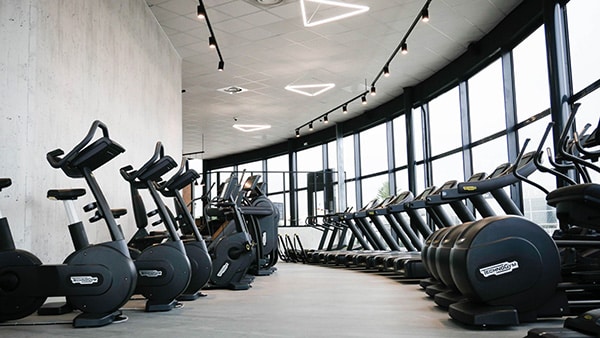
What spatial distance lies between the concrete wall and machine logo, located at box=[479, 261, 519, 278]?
3.17 meters

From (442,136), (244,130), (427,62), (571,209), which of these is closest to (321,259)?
(442,136)

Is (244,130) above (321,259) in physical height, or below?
above

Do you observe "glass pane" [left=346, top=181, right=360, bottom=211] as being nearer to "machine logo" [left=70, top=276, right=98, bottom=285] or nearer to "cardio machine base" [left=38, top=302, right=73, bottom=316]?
"cardio machine base" [left=38, top=302, right=73, bottom=316]

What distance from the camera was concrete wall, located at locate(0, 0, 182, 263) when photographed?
4.20 metres

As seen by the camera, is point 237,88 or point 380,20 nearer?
point 380,20

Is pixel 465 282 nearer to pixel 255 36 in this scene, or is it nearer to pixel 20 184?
pixel 20 184

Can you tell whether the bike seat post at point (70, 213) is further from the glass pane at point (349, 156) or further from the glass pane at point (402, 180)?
the glass pane at point (349, 156)

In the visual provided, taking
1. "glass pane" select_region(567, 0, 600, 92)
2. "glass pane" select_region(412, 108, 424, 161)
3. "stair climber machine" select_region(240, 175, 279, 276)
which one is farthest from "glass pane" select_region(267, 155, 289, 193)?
"glass pane" select_region(567, 0, 600, 92)

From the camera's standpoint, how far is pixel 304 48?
9461mm

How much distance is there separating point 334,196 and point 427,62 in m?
6.46

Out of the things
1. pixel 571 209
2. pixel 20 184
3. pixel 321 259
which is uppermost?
pixel 20 184

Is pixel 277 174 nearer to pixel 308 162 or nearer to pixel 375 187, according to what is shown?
pixel 308 162

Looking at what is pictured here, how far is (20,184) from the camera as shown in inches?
164

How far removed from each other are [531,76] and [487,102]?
4.90ft
